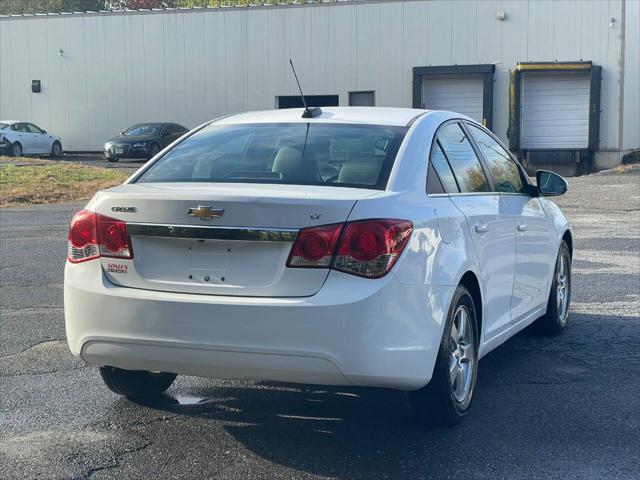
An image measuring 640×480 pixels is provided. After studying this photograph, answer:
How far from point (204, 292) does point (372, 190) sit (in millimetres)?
947

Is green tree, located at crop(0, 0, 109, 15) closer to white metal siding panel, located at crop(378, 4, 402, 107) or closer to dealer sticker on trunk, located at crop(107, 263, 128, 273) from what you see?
white metal siding panel, located at crop(378, 4, 402, 107)

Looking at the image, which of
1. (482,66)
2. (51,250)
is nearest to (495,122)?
(482,66)

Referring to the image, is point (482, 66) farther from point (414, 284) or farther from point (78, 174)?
point (414, 284)

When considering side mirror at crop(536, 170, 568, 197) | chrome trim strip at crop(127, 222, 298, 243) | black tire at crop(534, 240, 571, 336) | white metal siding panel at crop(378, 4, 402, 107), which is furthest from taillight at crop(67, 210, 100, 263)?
white metal siding panel at crop(378, 4, 402, 107)

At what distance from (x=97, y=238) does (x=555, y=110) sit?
95.8 feet

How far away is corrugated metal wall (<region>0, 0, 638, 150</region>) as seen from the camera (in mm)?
32344

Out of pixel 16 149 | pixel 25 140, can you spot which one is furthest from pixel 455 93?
pixel 16 149

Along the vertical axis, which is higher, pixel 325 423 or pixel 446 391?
pixel 446 391

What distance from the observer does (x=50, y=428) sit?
17.1 feet

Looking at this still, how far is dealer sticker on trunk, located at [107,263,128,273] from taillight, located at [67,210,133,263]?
44mm

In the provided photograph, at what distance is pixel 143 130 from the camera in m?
34.0

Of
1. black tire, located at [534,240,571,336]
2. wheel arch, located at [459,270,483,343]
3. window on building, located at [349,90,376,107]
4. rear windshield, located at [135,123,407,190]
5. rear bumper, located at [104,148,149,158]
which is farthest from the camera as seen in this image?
window on building, located at [349,90,376,107]

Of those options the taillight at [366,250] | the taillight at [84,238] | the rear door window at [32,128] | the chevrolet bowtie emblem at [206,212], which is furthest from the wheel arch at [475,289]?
the rear door window at [32,128]

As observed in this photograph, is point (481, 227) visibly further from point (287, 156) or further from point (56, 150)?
point (56, 150)
